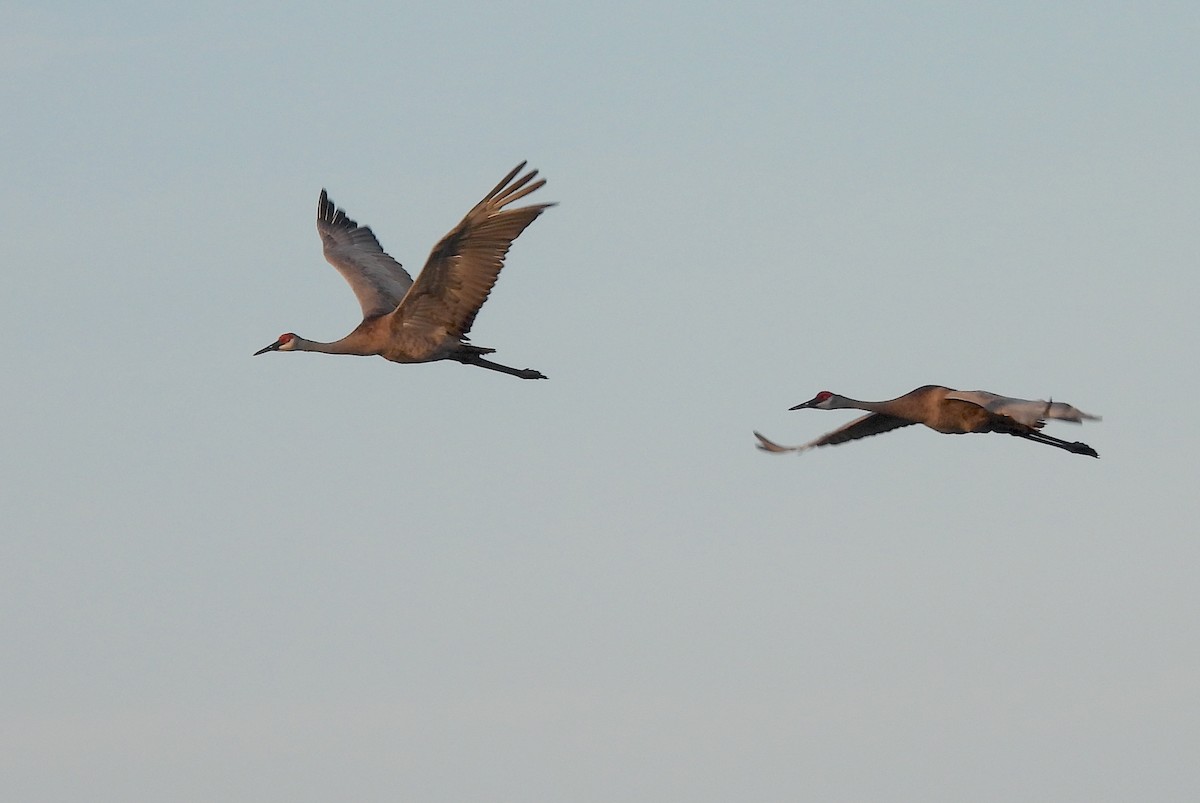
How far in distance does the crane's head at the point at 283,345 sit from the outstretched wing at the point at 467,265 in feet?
8.79

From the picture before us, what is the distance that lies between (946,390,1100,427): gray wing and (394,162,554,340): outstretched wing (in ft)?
18.4

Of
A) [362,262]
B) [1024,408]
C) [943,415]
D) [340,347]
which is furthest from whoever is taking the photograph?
[362,262]

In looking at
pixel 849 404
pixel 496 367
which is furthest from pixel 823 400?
pixel 496 367

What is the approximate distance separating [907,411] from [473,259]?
18.9 feet

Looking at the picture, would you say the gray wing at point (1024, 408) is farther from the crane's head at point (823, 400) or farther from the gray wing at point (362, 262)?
the gray wing at point (362, 262)

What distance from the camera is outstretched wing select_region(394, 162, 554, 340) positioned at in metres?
23.6

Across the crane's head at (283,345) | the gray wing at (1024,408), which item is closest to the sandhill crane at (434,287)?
the crane's head at (283,345)

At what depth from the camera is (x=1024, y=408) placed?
22.3 m

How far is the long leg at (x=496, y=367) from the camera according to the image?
27.0 meters

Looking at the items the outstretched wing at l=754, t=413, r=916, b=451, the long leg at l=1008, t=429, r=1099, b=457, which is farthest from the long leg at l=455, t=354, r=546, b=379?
the long leg at l=1008, t=429, r=1099, b=457

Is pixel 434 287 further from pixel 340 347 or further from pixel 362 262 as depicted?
pixel 362 262

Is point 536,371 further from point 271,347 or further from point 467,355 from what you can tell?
point 271,347

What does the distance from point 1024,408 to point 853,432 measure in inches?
179

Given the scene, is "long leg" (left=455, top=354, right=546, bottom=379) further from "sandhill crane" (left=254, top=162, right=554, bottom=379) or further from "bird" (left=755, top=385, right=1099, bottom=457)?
"bird" (left=755, top=385, right=1099, bottom=457)
